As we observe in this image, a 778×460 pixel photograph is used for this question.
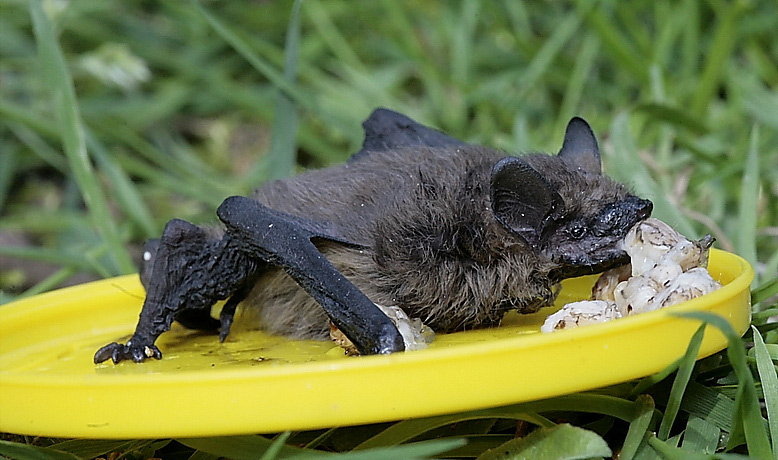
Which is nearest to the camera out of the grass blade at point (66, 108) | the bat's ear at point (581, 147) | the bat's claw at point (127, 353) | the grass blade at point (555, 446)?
the grass blade at point (555, 446)

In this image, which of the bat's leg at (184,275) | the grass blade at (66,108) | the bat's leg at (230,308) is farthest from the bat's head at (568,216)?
the grass blade at (66,108)

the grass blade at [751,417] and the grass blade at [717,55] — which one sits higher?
the grass blade at [717,55]

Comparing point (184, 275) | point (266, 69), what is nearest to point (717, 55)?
point (266, 69)

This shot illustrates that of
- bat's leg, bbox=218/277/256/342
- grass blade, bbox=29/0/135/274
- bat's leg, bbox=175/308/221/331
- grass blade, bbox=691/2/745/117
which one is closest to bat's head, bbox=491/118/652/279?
bat's leg, bbox=218/277/256/342

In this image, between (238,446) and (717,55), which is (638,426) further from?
(717,55)

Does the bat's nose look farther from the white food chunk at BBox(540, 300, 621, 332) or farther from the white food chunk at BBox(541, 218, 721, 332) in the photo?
the white food chunk at BBox(540, 300, 621, 332)

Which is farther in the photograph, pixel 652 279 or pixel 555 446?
pixel 652 279

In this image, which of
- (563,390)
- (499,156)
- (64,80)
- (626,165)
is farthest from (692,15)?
(563,390)

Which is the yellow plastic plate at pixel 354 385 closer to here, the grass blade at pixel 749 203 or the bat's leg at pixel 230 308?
the bat's leg at pixel 230 308
